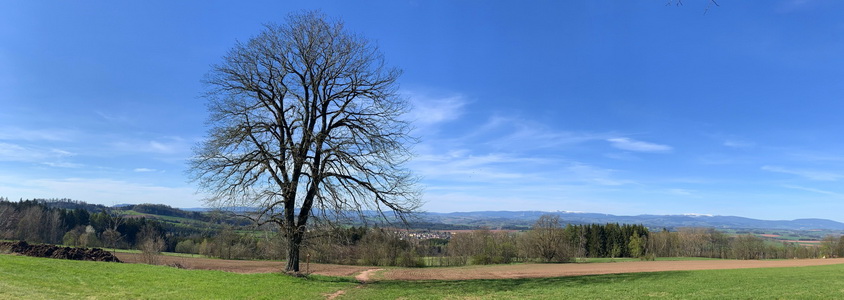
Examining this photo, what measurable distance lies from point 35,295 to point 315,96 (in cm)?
1123

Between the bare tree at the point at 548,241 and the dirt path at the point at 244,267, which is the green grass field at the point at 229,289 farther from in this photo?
the bare tree at the point at 548,241

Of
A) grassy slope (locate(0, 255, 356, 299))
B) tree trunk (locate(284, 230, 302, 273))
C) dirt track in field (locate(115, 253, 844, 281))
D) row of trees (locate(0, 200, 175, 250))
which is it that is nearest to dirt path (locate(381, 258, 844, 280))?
dirt track in field (locate(115, 253, 844, 281))

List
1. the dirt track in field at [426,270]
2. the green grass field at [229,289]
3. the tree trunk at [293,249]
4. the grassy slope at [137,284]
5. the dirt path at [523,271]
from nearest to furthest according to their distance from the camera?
the grassy slope at [137,284]
the green grass field at [229,289]
the tree trunk at [293,249]
the dirt path at [523,271]
the dirt track in field at [426,270]

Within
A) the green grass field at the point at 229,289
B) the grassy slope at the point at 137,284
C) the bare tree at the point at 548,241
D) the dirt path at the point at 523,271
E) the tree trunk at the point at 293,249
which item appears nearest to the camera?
the grassy slope at the point at 137,284

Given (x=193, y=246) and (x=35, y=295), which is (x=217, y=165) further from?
(x=193, y=246)

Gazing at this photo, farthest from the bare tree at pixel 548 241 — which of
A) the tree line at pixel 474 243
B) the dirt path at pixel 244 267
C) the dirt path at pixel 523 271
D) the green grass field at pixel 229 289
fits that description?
the green grass field at pixel 229 289

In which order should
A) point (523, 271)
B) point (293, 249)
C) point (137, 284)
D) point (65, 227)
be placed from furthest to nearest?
1. point (65, 227)
2. point (523, 271)
3. point (293, 249)
4. point (137, 284)

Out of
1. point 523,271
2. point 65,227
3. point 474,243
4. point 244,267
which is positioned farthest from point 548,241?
point 65,227

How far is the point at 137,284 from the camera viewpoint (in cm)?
1372

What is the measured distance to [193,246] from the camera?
7194 cm

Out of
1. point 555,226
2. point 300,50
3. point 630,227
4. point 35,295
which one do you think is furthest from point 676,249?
point 35,295

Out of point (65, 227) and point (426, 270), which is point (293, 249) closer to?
point (426, 270)

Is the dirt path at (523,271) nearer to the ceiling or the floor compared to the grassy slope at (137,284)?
nearer to the floor

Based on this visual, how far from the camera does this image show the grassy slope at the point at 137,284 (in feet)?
37.9
